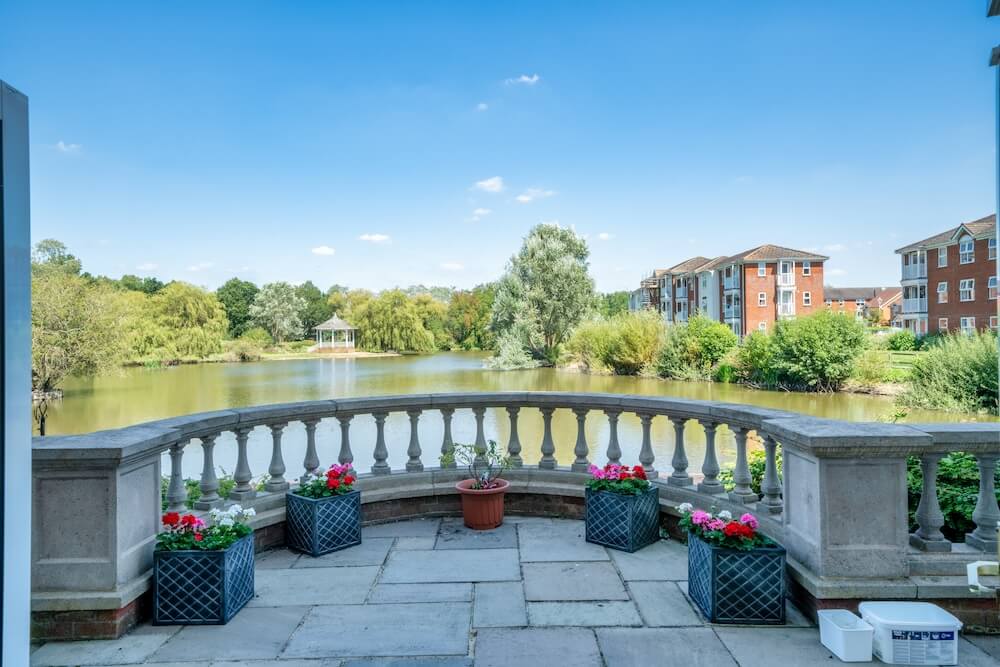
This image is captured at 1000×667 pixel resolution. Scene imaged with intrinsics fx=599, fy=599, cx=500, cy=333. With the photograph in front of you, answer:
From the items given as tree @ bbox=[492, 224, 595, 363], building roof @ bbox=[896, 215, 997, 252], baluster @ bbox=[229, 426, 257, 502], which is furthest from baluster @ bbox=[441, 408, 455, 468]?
building roof @ bbox=[896, 215, 997, 252]

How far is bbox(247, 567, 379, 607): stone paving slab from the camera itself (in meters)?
3.38

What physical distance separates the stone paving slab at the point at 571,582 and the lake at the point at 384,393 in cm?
753

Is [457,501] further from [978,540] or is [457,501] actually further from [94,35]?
[94,35]

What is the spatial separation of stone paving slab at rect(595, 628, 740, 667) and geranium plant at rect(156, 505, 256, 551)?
1.99 meters

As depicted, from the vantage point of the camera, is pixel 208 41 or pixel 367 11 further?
pixel 208 41

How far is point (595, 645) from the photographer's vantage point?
283cm

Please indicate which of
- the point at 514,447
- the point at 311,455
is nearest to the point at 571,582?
the point at 514,447

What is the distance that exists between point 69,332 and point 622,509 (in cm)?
2317

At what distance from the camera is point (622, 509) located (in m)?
4.12

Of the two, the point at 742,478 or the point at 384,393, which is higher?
the point at 742,478

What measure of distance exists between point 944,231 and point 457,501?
3980 centimetres

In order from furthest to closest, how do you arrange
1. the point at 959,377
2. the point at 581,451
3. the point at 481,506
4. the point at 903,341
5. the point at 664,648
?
the point at 903,341 < the point at 959,377 < the point at 581,451 < the point at 481,506 < the point at 664,648

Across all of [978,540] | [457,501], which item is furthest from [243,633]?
[978,540]

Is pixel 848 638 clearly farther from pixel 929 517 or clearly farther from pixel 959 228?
pixel 959 228
